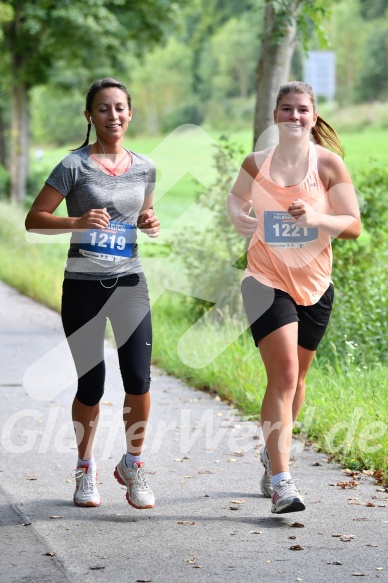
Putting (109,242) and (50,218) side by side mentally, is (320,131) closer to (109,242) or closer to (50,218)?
(109,242)

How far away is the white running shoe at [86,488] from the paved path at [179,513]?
49mm

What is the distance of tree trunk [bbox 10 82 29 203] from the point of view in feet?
90.5

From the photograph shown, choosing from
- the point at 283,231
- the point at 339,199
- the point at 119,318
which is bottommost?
the point at 119,318

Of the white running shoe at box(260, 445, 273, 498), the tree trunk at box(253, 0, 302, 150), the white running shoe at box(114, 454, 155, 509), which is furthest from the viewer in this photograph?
the tree trunk at box(253, 0, 302, 150)

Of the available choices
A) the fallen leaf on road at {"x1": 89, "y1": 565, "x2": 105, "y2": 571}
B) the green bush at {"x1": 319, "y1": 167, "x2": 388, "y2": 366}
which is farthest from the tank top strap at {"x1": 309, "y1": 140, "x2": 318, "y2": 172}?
the green bush at {"x1": 319, "y1": 167, "x2": 388, "y2": 366}

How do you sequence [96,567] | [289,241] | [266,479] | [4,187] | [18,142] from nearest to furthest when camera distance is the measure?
1. [96,567]
2. [289,241]
3. [266,479]
4. [18,142]
5. [4,187]

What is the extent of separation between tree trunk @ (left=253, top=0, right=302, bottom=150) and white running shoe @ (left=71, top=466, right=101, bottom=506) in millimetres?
4645

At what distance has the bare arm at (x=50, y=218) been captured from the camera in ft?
16.2

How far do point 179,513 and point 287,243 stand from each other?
1.37 m

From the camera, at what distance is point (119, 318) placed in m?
5.17

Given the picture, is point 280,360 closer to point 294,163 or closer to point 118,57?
point 294,163

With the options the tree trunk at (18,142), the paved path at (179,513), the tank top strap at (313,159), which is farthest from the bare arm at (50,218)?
the tree trunk at (18,142)

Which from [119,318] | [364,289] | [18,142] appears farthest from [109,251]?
[18,142]

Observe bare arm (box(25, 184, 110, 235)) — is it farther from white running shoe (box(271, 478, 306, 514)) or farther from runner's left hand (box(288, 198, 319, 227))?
white running shoe (box(271, 478, 306, 514))
